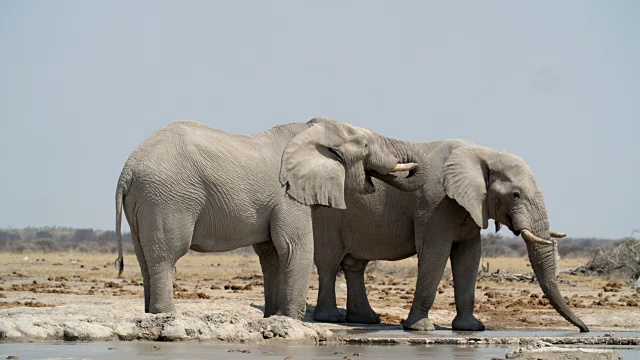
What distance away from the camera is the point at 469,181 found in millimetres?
19547

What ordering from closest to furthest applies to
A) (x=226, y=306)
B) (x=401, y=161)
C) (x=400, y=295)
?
1. (x=401, y=161)
2. (x=226, y=306)
3. (x=400, y=295)

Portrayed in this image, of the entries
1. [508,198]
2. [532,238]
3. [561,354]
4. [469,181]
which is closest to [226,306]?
[469,181]

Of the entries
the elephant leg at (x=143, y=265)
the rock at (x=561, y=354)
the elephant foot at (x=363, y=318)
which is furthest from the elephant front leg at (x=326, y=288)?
the rock at (x=561, y=354)

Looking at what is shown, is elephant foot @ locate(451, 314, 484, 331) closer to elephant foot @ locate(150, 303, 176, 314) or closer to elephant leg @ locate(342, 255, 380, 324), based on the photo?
elephant leg @ locate(342, 255, 380, 324)

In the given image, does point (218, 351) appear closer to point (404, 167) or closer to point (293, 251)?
point (293, 251)

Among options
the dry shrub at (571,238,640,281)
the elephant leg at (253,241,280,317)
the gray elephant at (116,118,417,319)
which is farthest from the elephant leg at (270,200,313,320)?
the dry shrub at (571,238,640,281)

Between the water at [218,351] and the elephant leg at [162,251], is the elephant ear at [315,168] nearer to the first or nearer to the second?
the elephant leg at [162,251]

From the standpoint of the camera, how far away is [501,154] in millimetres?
20156

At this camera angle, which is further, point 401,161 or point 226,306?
point 226,306

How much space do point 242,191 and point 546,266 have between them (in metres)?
5.12

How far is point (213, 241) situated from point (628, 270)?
2133cm

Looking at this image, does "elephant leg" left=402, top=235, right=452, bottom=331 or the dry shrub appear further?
the dry shrub

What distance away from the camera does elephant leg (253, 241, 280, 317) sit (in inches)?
725

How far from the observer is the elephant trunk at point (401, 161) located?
19047 mm
